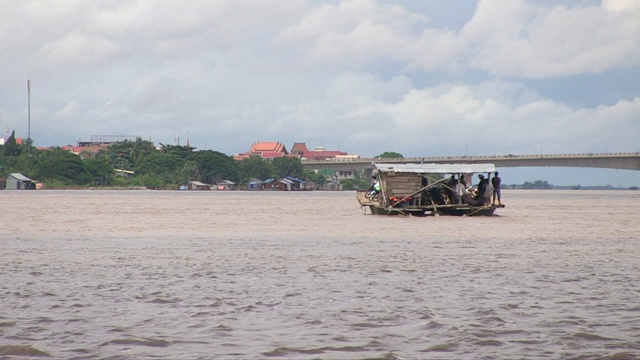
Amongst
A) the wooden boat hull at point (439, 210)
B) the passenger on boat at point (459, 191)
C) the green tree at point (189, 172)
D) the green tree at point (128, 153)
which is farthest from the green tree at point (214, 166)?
the passenger on boat at point (459, 191)

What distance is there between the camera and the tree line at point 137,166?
4924 inches

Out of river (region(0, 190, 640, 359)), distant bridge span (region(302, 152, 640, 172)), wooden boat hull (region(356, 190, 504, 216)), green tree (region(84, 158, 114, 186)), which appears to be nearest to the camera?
river (region(0, 190, 640, 359))

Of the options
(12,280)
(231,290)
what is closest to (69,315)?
(231,290)

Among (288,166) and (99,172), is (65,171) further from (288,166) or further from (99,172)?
(288,166)

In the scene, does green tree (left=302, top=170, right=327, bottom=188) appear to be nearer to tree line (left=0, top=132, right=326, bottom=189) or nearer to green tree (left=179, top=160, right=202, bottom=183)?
tree line (left=0, top=132, right=326, bottom=189)

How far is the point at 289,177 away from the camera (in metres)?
158

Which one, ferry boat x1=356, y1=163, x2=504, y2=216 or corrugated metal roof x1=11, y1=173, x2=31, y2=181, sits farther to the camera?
corrugated metal roof x1=11, y1=173, x2=31, y2=181

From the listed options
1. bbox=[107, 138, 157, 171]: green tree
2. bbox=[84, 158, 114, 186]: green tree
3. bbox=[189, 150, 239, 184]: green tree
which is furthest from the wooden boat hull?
bbox=[107, 138, 157, 171]: green tree

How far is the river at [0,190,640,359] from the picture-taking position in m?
7.98

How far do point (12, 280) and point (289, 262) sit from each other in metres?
5.03

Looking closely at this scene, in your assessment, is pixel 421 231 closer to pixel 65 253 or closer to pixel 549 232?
pixel 549 232

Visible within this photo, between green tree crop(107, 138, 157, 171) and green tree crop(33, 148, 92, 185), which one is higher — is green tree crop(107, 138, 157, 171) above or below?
above

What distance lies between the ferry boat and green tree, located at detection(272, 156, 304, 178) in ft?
397

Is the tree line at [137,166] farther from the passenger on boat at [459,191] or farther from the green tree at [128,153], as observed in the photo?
the passenger on boat at [459,191]
